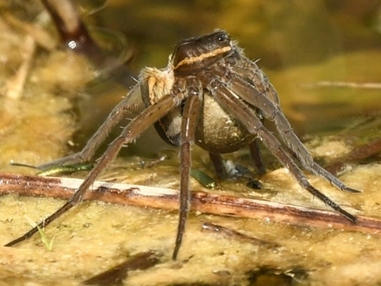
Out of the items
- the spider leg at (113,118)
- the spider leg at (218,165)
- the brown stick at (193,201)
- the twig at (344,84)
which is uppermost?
the twig at (344,84)

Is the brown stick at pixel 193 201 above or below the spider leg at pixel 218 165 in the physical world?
below

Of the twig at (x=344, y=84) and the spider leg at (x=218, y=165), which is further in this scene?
the twig at (x=344, y=84)

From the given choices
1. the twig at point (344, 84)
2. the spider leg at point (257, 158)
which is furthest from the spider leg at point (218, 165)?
the twig at point (344, 84)

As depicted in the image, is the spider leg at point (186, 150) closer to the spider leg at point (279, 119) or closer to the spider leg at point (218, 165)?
the spider leg at point (279, 119)

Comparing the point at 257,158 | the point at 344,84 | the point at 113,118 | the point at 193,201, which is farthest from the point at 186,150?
the point at 344,84

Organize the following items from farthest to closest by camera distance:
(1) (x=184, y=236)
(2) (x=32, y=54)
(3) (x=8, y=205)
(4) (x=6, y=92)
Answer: (2) (x=32, y=54), (4) (x=6, y=92), (3) (x=8, y=205), (1) (x=184, y=236)

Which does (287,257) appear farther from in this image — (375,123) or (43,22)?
(43,22)

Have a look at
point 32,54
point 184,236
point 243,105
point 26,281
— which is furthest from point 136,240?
point 32,54

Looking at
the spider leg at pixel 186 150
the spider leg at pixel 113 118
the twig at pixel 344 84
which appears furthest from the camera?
the twig at pixel 344 84
